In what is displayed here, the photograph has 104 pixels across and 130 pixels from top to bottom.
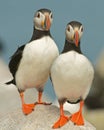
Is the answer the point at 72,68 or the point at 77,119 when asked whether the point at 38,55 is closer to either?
the point at 72,68

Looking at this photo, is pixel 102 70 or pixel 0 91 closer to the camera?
pixel 0 91

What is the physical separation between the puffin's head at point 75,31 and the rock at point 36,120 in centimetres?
63

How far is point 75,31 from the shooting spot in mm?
4285

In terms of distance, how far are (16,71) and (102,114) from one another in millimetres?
6219

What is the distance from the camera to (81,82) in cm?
436

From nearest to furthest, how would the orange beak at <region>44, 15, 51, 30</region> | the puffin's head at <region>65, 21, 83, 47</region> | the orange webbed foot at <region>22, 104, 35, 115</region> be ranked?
the puffin's head at <region>65, 21, 83, 47</region>, the orange beak at <region>44, 15, 51, 30</region>, the orange webbed foot at <region>22, 104, 35, 115</region>

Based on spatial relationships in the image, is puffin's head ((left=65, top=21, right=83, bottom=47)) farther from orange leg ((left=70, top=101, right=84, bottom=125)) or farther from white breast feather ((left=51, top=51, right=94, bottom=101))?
orange leg ((left=70, top=101, right=84, bottom=125))

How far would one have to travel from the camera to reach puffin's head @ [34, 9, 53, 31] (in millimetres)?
4406

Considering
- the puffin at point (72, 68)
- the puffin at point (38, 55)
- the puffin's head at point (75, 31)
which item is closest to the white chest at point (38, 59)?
the puffin at point (38, 55)

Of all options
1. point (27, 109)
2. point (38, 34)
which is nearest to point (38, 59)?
point (38, 34)

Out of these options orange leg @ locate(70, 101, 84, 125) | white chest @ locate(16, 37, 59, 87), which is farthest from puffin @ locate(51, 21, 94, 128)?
orange leg @ locate(70, 101, 84, 125)

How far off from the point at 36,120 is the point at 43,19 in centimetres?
72

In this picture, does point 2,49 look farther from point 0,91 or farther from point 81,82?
point 81,82

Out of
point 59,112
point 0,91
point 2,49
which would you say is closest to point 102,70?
point 2,49
